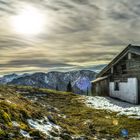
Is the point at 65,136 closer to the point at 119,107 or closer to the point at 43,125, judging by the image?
the point at 43,125

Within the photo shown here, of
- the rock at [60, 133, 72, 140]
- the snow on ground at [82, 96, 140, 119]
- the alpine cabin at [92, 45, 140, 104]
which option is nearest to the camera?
the rock at [60, 133, 72, 140]

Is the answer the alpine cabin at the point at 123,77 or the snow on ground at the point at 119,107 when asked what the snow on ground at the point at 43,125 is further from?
the alpine cabin at the point at 123,77

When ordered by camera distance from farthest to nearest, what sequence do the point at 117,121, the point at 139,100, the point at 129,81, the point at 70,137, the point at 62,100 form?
the point at 129,81 → the point at 139,100 → the point at 62,100 → the point at 117,121 → the point at 70,137

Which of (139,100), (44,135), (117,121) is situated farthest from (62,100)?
(44,135)

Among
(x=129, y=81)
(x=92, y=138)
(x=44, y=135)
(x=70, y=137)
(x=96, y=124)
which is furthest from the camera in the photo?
(x=129, y=81)

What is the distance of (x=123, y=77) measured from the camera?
3734 centimetres

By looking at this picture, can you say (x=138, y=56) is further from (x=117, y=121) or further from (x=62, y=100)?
(x=117, y=121)

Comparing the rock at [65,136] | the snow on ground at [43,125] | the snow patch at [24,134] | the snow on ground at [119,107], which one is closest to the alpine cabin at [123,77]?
the snow on ground at [119,107]

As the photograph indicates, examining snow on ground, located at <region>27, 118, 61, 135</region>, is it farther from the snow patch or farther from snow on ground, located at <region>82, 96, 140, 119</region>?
snow on ground, located at <region>82, 96, 140, 119</region>

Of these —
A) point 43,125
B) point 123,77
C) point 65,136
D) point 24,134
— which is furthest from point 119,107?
point 24,134

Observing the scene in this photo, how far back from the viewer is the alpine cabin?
34125mm

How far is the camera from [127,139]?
44.0ft

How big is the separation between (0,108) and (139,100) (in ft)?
77.7

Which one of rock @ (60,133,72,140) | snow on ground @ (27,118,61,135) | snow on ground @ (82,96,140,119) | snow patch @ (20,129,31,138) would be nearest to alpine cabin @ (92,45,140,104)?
snow on ground @ (82,96,140,119)
